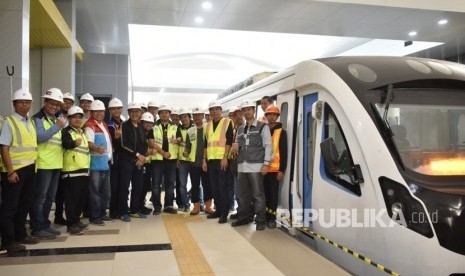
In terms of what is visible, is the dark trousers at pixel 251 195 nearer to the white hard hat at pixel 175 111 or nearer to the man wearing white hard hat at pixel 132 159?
the man wearing white hard hat at pixel 132 159

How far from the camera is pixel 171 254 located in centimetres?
471

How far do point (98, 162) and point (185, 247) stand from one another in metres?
2.14

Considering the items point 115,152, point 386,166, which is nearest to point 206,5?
point 115,152

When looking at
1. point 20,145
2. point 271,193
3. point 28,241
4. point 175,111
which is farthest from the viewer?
point 175,111

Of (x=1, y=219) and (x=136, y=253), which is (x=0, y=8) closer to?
(x=1, y=219)

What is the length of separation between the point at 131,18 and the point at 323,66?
7646 millimetres

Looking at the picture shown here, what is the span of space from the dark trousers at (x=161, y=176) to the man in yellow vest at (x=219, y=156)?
3.21 ft

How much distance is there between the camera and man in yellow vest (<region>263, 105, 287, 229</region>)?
5887 mm

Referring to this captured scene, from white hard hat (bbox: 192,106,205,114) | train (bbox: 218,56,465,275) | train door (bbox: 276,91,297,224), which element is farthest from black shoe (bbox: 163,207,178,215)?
train (bbox: 218,56,465,275)

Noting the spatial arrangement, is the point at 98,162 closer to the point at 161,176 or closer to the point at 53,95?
the point at 53,95

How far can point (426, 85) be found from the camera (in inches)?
163

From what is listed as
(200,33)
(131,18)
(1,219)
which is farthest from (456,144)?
(200,33)

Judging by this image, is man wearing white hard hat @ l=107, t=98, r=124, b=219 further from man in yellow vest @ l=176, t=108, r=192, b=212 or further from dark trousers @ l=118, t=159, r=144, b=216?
man in yellow vest @ l=176, t=108, r=192, b=212

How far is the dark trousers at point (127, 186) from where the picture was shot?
22.1 feet
